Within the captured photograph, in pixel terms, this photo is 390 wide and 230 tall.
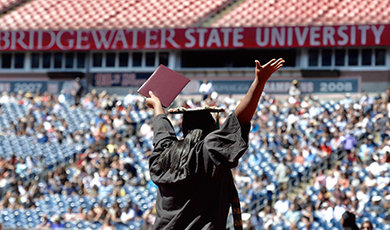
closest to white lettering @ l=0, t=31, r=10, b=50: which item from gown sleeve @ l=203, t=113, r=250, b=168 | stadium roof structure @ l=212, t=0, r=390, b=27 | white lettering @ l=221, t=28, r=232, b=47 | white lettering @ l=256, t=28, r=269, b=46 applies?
stadium roof structure @ l=212, t=0, r=390, b=27

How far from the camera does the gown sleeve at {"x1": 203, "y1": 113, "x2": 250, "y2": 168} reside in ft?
12.5

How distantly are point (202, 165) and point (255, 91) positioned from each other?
474 millimetres

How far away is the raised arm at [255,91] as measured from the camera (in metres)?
3.80

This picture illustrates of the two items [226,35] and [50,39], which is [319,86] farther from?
[50,39]

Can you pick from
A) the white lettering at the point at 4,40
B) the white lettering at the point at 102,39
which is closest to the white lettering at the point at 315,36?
the white lettering at the point at 102,39

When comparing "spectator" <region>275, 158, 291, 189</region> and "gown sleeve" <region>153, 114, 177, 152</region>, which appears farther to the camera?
"spectator" <region>275, 158, 291, 189</region>

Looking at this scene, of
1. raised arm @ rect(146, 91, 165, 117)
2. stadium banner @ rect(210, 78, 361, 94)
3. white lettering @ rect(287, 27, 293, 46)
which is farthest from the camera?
white lettering @ rect(287, 27, 293, 46)

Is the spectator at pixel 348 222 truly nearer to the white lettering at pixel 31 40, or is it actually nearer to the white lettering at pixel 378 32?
the white lettering at pixel 378 32

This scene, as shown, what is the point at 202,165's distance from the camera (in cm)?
395

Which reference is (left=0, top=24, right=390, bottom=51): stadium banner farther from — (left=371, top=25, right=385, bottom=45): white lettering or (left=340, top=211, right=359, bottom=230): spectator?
(left=340, top=211, right=359, bottom=230): spectator

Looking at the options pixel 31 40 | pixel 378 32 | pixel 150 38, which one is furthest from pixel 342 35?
pixel 31 40

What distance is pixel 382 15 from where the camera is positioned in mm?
24797

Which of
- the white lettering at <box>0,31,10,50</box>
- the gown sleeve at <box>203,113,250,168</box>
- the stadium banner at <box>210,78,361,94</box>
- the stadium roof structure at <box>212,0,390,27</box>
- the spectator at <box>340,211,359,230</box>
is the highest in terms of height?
the stadium roof structure at <box>212,0,390,27</box>

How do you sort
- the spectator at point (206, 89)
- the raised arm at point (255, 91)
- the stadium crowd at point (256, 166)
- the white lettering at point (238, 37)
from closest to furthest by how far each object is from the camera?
the raised arm at point (255, 91) → the stadium crowd at point (256, 166) → the spectator at point (206, 89) → the white lettering at point (238, 37)
